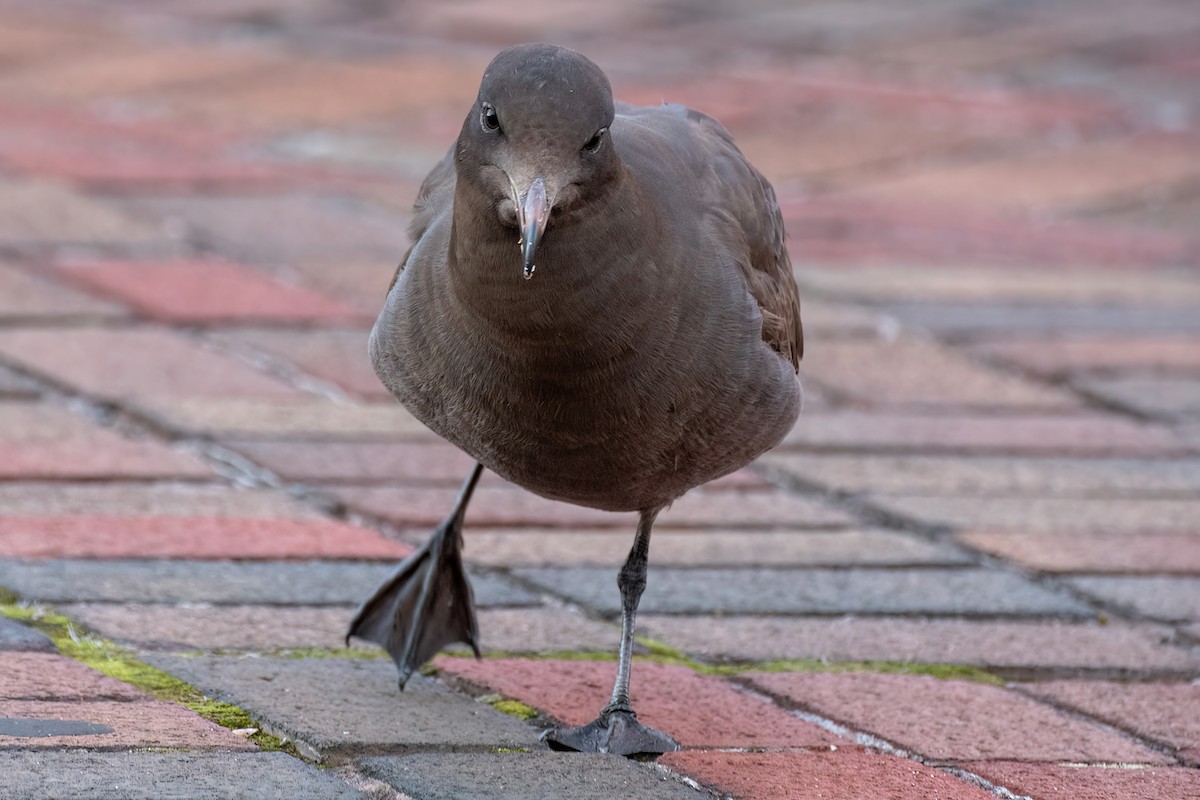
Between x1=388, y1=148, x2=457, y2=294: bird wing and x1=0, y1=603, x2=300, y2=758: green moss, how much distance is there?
83 centimetres

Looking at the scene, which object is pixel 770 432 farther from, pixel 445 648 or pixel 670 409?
pixel 445 648

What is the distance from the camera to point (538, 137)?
9.77 ft

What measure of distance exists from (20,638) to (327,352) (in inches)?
86.3

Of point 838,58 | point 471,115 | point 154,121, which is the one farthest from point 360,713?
point 838,58

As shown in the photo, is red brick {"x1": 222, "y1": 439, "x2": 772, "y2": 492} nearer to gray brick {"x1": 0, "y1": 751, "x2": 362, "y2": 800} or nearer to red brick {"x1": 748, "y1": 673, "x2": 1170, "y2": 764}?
red brick {"x1": 748, "y1": 673, "x2": 1170, "y2": 764}

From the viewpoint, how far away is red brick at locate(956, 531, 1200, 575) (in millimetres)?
4500

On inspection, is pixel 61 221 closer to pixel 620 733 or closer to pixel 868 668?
pixel 868 668

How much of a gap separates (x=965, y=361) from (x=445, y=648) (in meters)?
2.66

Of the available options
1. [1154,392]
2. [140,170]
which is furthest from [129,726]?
[140,170]

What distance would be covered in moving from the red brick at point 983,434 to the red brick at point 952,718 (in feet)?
5.13

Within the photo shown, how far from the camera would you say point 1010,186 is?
812 centimetres

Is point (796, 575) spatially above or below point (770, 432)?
below

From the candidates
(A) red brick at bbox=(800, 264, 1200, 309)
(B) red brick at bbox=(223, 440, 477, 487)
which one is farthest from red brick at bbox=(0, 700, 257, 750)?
(A) red brick at bbox=(800, 264, 1200, 309)

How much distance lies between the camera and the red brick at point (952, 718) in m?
3.43
